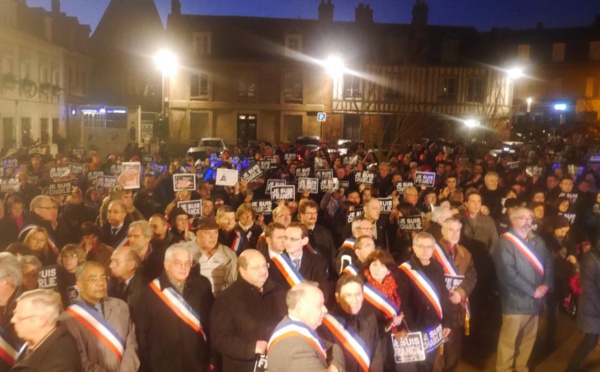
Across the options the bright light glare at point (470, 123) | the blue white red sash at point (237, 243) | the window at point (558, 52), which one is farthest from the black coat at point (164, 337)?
the window at point (558, 52)

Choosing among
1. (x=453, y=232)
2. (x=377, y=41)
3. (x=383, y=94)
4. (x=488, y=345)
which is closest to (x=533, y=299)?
(x=453, y=232)

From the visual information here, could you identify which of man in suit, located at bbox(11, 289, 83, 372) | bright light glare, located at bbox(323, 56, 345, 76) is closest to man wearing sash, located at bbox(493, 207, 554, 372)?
man in suit, located at bbox(11, 289, 83, 372)

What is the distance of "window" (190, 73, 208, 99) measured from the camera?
138ft

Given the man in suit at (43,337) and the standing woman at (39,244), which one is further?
the standing woman at (39,244)

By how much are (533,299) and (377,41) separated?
1468 inches

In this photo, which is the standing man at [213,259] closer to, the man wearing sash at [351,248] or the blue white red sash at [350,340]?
the man wearing sash at [351,248]

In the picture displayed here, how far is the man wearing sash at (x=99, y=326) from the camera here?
15.7 ft

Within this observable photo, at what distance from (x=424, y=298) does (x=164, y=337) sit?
8.29 feet

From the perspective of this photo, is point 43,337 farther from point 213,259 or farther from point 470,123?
point 470,123

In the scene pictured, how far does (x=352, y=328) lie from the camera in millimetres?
5047

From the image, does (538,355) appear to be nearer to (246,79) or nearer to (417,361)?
(417,361)

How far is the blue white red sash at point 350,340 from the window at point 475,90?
128 ft

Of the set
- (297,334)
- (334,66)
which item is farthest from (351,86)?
(297,334)

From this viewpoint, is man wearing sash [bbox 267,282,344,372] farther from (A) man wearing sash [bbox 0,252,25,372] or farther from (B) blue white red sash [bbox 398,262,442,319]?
(A) man wearing sash [bbox 0,252,25,372]
